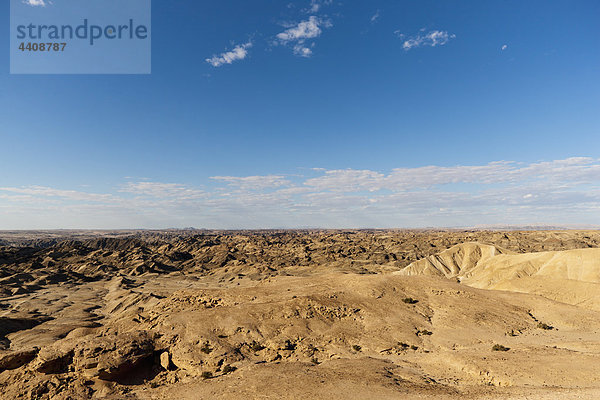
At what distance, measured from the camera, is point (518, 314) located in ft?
100

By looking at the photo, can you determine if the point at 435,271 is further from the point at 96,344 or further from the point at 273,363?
the point at 96,344

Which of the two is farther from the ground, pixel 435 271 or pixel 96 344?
pixel 96 344

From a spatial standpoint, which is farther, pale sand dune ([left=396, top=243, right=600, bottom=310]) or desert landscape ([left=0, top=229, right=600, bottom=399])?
pale sand dune ([left=396, top=243, right=600, bottom=310])

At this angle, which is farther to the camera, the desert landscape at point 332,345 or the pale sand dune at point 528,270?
the pale sand dune at point 528,270

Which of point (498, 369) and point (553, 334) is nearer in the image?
point (498, 369)

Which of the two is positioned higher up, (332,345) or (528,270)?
(332,345)

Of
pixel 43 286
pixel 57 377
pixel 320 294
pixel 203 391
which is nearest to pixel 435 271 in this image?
pixel 320 294

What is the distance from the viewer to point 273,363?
21.2 metres

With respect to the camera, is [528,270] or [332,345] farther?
[528,270]

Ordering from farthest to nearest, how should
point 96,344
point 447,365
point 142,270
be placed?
point 142,270, point 96,344, point 447,365

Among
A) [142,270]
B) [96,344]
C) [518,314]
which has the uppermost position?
[96,344]

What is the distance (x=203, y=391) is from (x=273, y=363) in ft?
17.5

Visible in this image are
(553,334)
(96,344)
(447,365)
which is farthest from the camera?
(553,334)

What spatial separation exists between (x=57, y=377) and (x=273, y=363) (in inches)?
578
